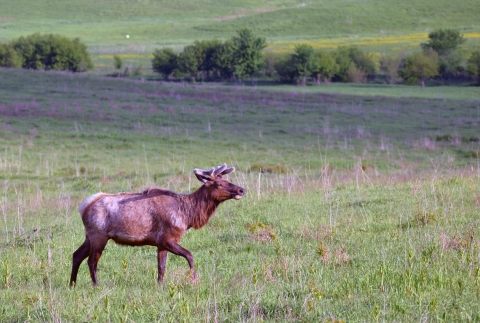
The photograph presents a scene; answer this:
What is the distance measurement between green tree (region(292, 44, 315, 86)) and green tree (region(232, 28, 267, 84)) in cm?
557

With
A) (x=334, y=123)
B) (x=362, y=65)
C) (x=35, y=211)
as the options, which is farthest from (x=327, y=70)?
(x=35, y=211)

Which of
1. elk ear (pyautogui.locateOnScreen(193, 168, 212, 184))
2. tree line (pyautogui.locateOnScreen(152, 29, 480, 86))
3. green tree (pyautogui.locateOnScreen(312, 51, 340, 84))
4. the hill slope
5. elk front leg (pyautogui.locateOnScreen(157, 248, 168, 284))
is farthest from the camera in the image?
the hill slope

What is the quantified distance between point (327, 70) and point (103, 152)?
51.1 metres

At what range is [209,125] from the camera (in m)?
33.7

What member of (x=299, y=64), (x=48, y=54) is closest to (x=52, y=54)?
(x=48, y=54)

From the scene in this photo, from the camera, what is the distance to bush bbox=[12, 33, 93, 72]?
241 feet

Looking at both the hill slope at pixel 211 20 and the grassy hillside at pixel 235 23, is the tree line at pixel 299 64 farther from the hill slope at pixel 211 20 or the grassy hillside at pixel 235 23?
the hill slope at pixel 211 20

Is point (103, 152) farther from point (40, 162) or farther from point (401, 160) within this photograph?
point (401, 160)

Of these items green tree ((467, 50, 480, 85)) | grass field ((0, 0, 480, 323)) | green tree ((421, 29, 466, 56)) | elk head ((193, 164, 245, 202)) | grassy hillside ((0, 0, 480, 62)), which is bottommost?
grass field ((0, 0, 480, 323))

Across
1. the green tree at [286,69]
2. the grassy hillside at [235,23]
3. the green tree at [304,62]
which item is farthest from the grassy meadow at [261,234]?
the grassy hillside at [235,23]

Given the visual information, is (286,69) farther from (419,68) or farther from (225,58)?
(419,68)

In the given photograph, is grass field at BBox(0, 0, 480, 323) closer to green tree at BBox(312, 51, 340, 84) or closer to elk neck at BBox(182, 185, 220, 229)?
elk neck at BBox(182, 185, 220, 229)

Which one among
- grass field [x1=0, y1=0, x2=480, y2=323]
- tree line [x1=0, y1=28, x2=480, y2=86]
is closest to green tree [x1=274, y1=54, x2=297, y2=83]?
tree line [x1=0, y1=28, x2=480, y2=86]

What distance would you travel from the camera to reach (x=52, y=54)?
73.8 metres
